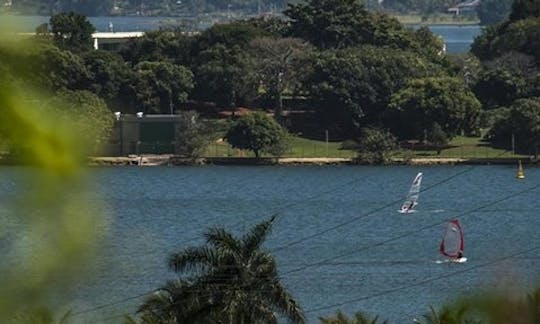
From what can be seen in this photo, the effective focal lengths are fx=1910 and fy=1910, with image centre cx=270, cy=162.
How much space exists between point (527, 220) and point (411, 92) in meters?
17.4

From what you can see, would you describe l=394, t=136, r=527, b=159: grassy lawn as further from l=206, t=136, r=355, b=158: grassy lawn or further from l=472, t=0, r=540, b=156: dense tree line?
l=206, t=136, r=355, b=158: grassy lawn

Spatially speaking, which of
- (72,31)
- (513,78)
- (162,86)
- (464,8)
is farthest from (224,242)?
(464,8)

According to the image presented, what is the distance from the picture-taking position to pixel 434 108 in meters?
61.2

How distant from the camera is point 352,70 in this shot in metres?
66.1

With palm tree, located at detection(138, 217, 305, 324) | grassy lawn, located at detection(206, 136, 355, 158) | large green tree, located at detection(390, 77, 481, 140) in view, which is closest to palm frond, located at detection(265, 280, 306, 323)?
palm tree, located at detection(138, 217, 305, 324)

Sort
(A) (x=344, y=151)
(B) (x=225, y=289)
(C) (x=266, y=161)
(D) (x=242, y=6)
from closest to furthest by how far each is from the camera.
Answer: (B) (x=225, y=289) < (C) (x=266, y=161) < (A) (x=344, y=151) < (D) (x=242, y=6)

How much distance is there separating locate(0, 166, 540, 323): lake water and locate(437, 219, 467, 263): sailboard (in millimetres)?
310

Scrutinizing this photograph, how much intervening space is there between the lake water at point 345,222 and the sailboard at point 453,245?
0.31m

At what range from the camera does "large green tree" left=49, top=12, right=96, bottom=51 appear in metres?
71.8

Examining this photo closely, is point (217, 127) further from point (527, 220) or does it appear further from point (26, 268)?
point (26, 268)

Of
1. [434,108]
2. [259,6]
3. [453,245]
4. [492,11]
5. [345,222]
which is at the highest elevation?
[259,6]

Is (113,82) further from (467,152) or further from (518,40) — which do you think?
(518,40)

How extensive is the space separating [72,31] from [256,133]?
16072 millimetres

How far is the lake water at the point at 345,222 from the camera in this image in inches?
1191
